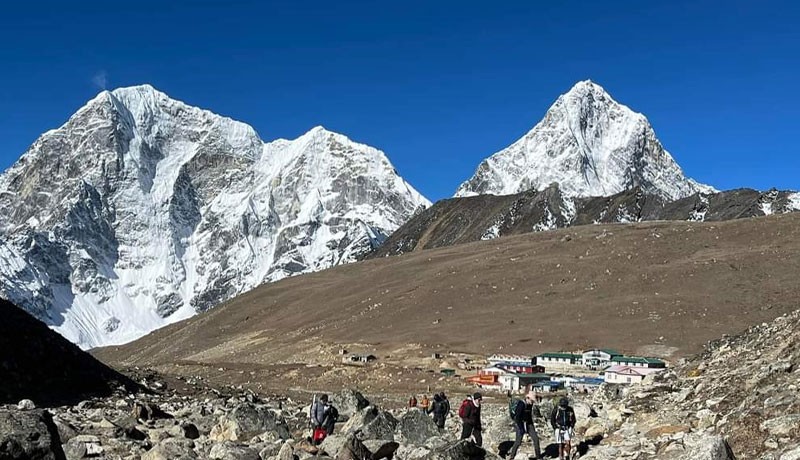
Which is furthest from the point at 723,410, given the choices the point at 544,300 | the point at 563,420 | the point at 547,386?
the point at 544,300

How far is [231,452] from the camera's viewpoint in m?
16.1

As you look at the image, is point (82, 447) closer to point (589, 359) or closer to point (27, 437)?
point (27, 437)

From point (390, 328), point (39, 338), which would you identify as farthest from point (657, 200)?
point (39, 338)

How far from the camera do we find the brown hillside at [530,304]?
218ft

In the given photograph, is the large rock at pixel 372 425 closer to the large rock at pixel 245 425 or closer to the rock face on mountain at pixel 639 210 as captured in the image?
the large rock at pixel 245 425

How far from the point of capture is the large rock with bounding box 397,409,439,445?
775 inches

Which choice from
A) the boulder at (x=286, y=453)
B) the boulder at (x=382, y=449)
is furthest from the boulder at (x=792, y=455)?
the boulder at (x=286, y=453)

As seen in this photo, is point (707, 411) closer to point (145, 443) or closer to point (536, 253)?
point (145, 443)

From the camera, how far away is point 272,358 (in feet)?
253

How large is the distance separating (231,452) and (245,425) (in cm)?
512

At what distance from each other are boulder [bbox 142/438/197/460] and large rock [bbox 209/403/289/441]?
2450 millimetres

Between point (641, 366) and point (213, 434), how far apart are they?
34398 millimetres

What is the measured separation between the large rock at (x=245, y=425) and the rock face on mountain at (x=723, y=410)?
786 centimetres

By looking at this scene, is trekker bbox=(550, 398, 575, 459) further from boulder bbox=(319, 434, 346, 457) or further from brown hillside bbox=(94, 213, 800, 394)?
brown hillside bbox=(94, 213, 800, 394)
